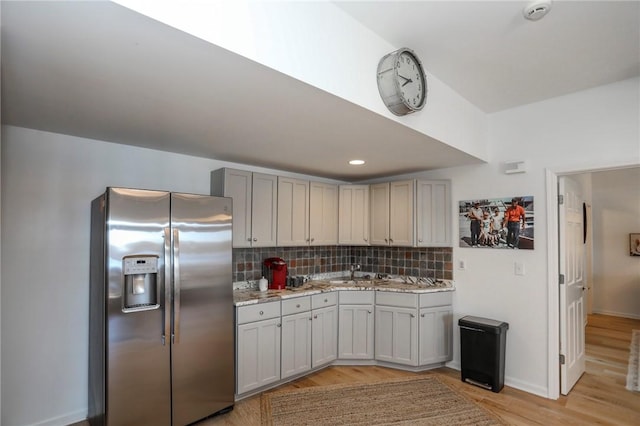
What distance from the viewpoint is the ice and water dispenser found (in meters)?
2.28

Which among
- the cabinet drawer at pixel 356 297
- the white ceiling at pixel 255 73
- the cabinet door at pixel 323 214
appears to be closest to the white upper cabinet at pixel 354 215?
the cabinet door at pixel 323 214

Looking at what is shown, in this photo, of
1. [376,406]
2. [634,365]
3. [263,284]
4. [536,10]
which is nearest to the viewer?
[536,10]

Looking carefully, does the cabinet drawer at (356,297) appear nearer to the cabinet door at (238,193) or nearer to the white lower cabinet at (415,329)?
the white lower cabinet at (415,329)

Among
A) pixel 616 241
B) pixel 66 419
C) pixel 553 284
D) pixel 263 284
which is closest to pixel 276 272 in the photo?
pixel 263 284

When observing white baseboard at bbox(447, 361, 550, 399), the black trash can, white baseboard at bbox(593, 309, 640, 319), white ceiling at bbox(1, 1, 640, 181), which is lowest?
white baseboard at bbox(593, 309, 640, 319)

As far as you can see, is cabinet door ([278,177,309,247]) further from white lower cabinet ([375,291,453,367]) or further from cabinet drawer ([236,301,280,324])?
white lower cabinet ([375,291,453,367])

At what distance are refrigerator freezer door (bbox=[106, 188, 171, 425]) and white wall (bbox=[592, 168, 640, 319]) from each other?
699 centimetres

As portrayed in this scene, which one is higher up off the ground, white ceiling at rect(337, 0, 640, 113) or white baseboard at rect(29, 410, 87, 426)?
white ceiling at rect(337, 0, 640, 113)

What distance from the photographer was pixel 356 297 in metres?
3.85

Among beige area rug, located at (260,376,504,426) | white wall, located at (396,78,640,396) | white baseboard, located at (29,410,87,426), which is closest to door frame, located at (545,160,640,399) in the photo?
white wall, located at (396,78,640,396)

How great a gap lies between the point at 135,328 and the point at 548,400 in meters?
3.48

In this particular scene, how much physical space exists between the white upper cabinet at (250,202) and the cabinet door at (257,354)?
0.82m

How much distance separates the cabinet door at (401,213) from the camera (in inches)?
153

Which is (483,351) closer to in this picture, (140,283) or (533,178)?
(533,178)
